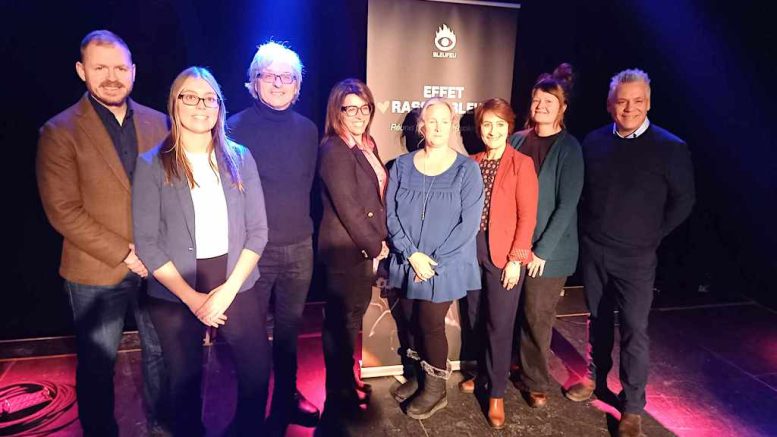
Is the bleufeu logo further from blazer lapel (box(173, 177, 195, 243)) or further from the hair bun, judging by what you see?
blazer lapel (box(173, 177, 195, 243))

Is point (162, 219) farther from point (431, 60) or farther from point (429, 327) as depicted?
point (431, 60)

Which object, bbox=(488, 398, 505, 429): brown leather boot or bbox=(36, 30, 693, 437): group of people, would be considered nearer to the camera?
bbox=(36, 30, 693, 437): group of people

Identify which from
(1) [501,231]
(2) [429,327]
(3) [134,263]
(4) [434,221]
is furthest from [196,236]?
(1) [501,231]

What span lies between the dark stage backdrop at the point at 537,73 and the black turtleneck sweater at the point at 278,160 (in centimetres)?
140

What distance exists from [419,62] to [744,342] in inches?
134

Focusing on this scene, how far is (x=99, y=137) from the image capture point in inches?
78.2

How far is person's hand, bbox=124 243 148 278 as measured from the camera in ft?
6.63

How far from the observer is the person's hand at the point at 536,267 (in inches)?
101

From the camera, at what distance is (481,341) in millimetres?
2844

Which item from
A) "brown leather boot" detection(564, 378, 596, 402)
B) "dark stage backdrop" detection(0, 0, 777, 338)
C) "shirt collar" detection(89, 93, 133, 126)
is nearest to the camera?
"shirt collar" detection(89, 93, 133, 126)

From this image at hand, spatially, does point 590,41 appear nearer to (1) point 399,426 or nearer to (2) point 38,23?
(1) point 399,426

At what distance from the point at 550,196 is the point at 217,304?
1761 mm

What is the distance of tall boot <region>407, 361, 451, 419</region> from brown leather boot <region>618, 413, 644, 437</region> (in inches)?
37.4

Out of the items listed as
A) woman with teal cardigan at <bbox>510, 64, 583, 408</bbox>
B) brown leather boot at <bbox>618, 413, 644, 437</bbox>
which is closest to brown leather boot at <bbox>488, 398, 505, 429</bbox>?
woman with teal cardigan at <bbox>510, 64, 583, 408</bbox>
